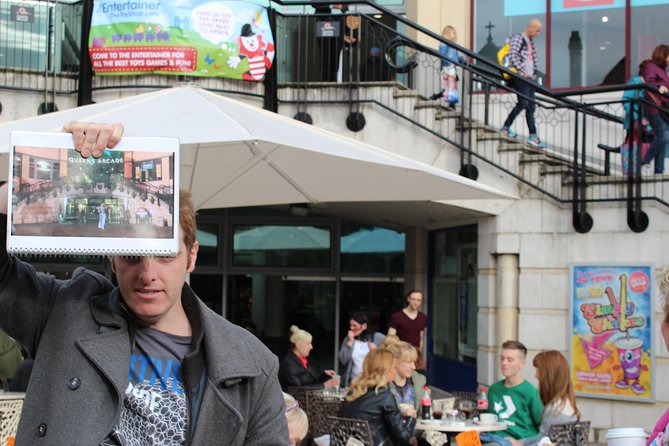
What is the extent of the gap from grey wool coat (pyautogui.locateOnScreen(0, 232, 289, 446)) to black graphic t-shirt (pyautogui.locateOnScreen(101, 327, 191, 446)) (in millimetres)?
37

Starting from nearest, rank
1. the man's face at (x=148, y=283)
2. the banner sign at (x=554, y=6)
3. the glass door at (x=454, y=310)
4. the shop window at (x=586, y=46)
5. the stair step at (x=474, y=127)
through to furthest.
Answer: the man's face at (x=148, y=283), the stair step at (x=474, y=127), the glass door at (x=454, y=310), the shop window at (x=586, y=46), the banner sign at (x=554, y=6)

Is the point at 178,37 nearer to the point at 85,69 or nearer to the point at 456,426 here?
the point at 85,69

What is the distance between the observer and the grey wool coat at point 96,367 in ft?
7.47

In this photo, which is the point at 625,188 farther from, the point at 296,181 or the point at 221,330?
the point at 221,330

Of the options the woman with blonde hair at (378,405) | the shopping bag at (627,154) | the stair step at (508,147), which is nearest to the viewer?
the woman with blonde hair at (378,405)

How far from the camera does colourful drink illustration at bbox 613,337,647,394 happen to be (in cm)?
1124

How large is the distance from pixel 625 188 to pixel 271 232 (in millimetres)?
6535

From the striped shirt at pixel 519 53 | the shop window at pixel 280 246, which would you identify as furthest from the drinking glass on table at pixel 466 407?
the shop window at pixel 280 246

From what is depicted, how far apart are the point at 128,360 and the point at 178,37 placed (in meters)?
9.98

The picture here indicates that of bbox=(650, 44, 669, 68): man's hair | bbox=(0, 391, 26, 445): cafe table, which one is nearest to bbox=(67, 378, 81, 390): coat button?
bbox=(0, 391, 26, 445): cafe table

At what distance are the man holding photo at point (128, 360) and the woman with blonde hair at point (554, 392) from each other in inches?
222

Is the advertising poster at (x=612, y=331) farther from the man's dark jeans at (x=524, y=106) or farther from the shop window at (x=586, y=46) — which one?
the shop window at (x=586, y=46)

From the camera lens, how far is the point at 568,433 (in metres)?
7.69

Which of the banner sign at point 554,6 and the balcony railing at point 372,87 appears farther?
the banner sign at point 554,6
